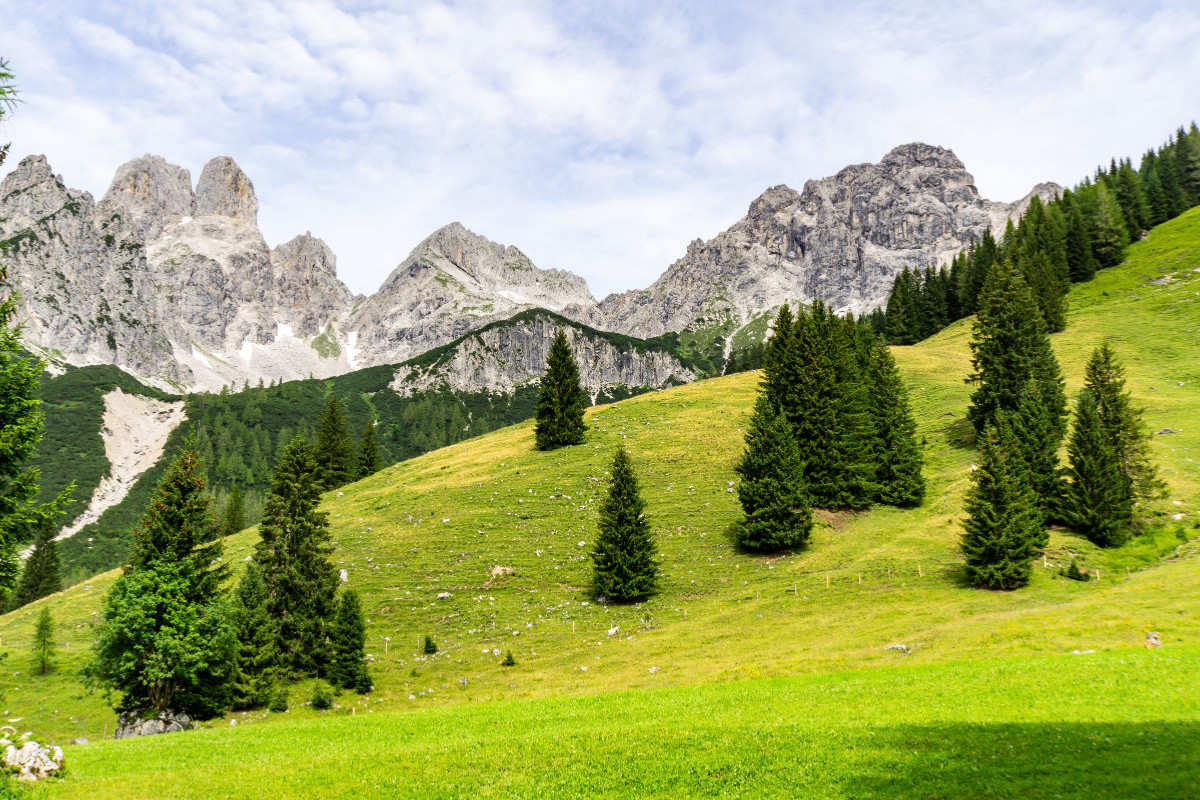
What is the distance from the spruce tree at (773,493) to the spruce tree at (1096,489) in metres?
19.2

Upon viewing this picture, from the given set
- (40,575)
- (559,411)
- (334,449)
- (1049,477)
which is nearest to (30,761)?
(1049,477)

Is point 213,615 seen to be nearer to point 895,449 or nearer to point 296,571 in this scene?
point 296,571

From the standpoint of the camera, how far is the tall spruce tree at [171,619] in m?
33.0

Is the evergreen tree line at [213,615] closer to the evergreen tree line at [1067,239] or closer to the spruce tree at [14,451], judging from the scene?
the spruce tree at [14,451]

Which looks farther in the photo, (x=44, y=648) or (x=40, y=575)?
(x=40, y=575)

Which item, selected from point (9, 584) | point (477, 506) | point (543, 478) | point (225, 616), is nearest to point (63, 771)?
point (9, 584)

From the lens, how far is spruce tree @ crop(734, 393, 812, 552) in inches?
2060

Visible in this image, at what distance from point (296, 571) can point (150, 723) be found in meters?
10.8

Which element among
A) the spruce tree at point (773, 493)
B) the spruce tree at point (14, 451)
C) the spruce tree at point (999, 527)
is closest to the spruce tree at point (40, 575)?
the spruce tree at point (14, 451)

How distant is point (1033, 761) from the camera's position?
47.1 feet

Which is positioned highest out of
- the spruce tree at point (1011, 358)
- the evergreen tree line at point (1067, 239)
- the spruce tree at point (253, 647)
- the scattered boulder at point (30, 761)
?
the evergreen tree line at point (1067, 239)

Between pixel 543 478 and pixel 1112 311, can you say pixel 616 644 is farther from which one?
pixel 1112 311

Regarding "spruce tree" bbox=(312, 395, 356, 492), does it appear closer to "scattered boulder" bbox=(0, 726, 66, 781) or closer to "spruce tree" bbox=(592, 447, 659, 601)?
"spruce tree" bbox=(592, 447, 659, 601)

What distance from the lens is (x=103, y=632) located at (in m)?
32.9
